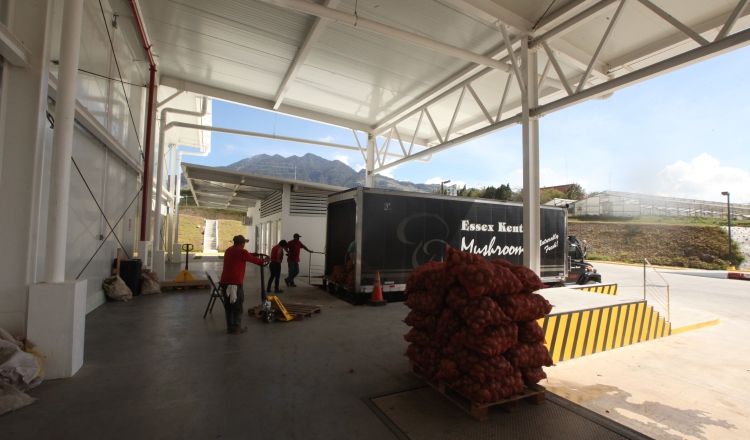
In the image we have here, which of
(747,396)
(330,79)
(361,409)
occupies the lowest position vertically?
(747,396)

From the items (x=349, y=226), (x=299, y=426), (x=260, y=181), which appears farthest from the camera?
(x=260, y=181)

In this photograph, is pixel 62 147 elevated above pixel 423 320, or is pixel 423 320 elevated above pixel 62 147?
pixel 62 147

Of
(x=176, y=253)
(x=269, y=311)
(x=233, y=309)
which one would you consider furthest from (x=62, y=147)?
(x=176, y=253)

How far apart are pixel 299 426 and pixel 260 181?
41.5 feet

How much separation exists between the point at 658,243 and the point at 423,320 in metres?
38.4

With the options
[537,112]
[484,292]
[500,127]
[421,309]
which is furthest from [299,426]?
[500,127]

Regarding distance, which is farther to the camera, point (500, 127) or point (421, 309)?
point (500, 127)

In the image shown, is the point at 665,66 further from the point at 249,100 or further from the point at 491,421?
the point at 249,100

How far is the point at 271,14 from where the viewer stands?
7.61 m

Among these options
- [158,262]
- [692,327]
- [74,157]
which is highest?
[74,157]

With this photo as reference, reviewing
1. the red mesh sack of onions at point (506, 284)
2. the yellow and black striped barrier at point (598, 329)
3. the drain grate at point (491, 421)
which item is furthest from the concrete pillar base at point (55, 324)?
the yellow and black striped barrier at point (598, 329)

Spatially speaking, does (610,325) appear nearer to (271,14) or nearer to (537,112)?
(537,112)

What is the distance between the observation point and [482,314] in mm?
3232

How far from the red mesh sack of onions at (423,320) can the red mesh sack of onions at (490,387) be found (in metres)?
0.65
